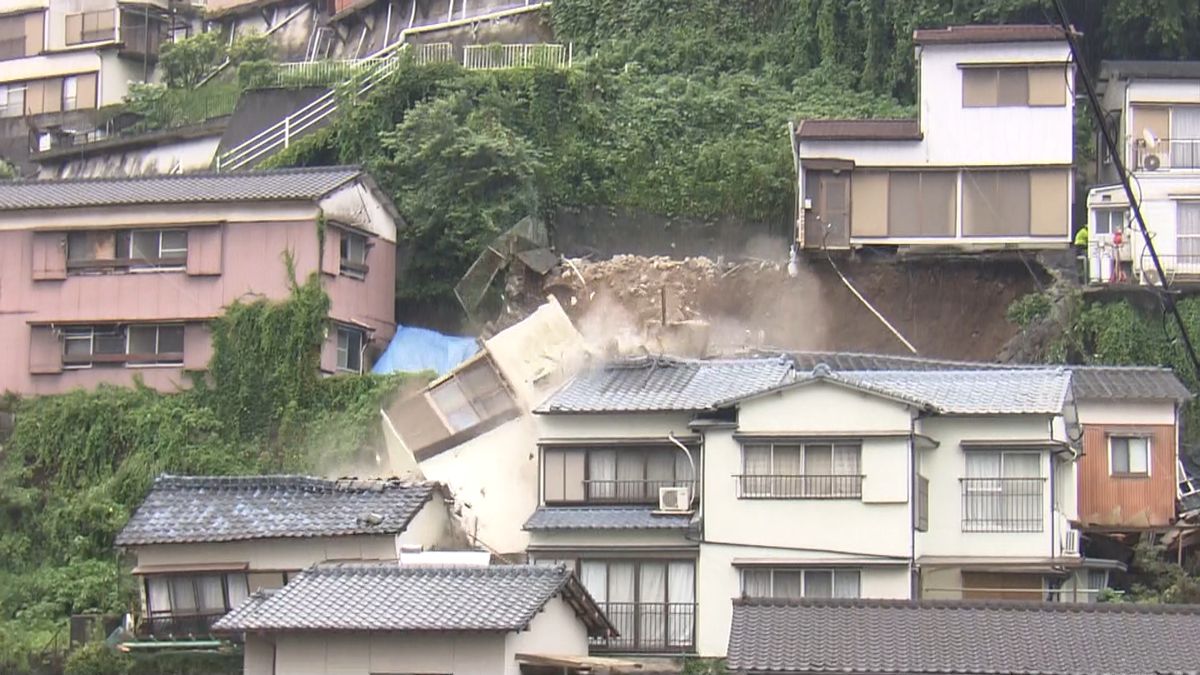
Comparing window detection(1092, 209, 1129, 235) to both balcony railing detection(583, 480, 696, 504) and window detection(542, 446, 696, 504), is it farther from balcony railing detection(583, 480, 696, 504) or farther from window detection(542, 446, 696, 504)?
balcony railing detection(583, 480, 696, 504)

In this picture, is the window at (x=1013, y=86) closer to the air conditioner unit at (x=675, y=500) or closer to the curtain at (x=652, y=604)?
the air conditioner unit at (x=675, y=500)

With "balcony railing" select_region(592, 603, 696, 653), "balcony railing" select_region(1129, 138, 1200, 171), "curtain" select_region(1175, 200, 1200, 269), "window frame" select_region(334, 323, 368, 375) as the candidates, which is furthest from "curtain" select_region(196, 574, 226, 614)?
"balcony railing" select_region(1129, 138, 1200, 171)

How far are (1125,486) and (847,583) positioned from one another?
260 inches

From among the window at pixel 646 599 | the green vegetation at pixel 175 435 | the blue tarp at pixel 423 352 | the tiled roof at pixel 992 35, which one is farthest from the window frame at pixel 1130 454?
the green vegetation at pixel 175 435

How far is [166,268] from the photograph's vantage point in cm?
4316

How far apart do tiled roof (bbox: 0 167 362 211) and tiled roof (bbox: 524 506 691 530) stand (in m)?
10.6

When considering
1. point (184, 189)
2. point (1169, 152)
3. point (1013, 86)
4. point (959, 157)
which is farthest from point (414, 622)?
point (1169, 152)

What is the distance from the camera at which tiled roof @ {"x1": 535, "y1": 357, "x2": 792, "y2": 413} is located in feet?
117

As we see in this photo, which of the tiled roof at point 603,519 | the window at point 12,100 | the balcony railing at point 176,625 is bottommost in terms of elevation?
the balcony railing at point 176,625

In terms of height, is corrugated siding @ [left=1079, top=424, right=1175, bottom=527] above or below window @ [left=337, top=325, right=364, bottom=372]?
below

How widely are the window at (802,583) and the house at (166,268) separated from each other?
12.2 meters

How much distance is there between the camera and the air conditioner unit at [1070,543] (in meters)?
34.5

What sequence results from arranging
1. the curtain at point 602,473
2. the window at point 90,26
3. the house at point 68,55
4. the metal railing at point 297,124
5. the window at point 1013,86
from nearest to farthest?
the curtain at point 602,473, the window at point 1013,86, the metal railing at point 297,124, the house at point 68,55, the window at point 90,26

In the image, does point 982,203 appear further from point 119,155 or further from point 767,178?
point 119,155
